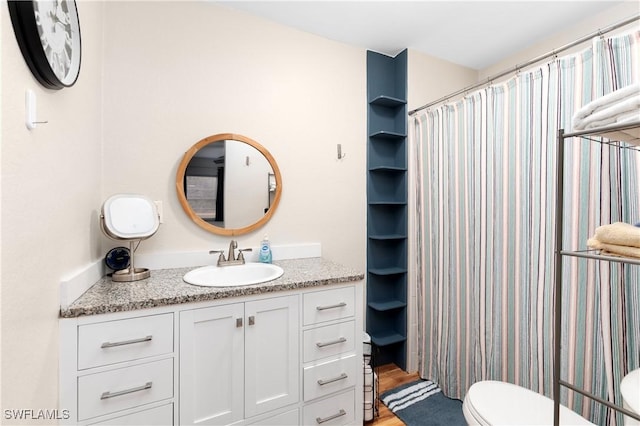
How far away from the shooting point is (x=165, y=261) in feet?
5.80

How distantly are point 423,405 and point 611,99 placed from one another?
1.90 m

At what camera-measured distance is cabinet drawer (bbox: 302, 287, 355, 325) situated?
5.06ft

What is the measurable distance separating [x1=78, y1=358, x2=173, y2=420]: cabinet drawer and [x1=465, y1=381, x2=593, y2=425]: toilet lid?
4.18ft

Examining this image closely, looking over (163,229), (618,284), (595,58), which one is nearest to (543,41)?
(595,58)

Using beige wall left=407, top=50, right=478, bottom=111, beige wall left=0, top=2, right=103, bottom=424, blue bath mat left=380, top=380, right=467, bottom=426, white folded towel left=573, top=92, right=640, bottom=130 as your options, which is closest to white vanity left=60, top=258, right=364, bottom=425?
beige wall left=0, top=2, right=103, bottom=424

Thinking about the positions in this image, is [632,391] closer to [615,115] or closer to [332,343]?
[615,115]

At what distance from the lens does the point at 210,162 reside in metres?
1.88

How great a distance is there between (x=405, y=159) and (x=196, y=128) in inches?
59.1

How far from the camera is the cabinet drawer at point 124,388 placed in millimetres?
1154

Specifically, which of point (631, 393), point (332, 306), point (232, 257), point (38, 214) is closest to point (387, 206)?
point (332, 306)

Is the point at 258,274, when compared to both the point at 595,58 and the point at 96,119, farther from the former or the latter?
the point at 595,58

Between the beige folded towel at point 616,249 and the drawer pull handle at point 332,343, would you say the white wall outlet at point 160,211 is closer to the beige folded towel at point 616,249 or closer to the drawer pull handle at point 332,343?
the drawer pull handle at point 332,343

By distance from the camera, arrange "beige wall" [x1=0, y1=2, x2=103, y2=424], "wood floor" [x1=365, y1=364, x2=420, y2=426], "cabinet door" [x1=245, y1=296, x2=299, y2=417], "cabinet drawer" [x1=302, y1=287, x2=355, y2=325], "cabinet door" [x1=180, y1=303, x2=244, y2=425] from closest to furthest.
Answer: "beige wall" [x1=0, y1=2, x2=103, y2=424] < "cabinet door" [x1=180, y1=303, x2=244, y2=425] < "cabinet door" [x1=245, y1=296, x2=299, y2=417] < "cabinet drawer" [x1=302, y1=287, x2=355, y2=325] < "wood floor" [x1=365, y1=364, x2=420, y2=426]

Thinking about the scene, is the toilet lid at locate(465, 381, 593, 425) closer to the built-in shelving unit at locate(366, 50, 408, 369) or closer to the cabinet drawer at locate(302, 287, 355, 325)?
the cabinet drawer at locate(302, 287, 355, 325)
